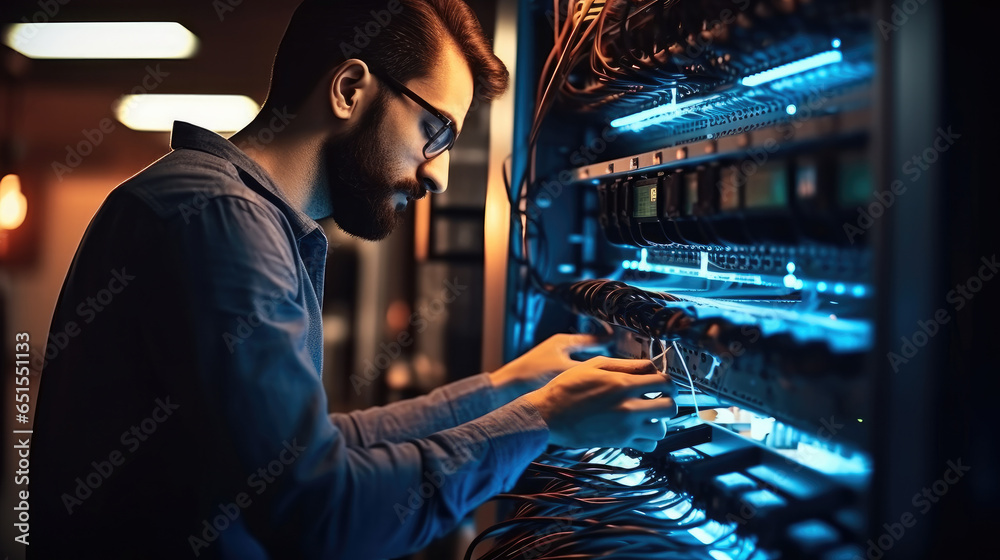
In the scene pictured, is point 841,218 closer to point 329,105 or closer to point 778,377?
point 778,377

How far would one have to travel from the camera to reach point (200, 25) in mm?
1774

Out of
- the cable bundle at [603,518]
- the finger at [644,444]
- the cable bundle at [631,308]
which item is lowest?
the cable bundle at [603,518]

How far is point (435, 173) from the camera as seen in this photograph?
1203 millimetres

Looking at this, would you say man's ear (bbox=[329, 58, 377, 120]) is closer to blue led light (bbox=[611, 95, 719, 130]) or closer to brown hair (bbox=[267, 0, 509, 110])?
brown hair (bbox=[267, 0, 509, 110])

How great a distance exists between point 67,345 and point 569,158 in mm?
976

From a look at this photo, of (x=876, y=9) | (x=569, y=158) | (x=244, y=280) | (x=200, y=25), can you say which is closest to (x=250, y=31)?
(x=200, y=25)

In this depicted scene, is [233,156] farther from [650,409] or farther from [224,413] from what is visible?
[650,409]

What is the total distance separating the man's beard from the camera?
114 centimetres

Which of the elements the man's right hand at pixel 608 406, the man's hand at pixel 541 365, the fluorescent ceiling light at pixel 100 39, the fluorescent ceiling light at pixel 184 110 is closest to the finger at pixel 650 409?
the man's right hand at pixel 608 406

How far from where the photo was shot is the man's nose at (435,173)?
119 cm

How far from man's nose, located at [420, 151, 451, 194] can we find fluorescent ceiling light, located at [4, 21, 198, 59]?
108cm

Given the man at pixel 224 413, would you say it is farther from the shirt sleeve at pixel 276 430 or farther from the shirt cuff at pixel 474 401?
the shirt cuff at pixel 474 401

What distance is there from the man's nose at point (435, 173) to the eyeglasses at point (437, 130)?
0.05 ft

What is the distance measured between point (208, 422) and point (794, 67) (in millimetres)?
812
